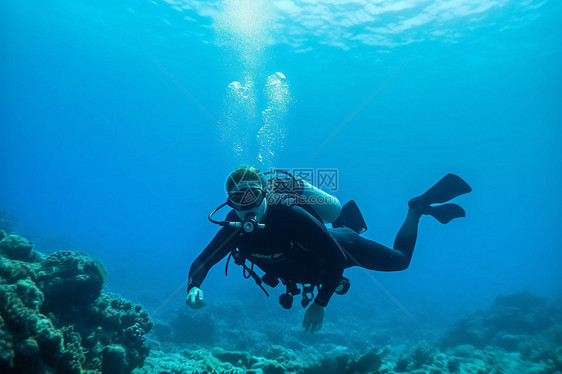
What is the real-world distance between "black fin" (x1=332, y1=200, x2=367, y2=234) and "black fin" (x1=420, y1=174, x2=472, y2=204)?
81.2 inches

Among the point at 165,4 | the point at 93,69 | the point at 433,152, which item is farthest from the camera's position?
the point at 433,152

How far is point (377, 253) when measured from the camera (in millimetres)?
5594

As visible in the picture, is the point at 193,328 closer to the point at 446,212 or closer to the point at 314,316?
the point at 314,316

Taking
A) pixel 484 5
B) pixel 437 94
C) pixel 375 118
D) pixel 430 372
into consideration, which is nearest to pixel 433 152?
pixel 375 118

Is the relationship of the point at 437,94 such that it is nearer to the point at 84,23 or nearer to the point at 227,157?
the point at 84,23

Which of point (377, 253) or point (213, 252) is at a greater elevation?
point (377, 253)

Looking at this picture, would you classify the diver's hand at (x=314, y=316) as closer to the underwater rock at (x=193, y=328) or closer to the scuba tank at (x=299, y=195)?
the scuba tank at (x=299, y=195)

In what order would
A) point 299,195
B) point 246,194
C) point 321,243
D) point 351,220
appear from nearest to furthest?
point 246,194
point 321,243
point 299,195
point 351,220

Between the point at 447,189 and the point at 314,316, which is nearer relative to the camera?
the point at 314,316

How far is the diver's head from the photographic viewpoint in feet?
12.7

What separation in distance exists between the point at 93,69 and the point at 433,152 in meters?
82.1

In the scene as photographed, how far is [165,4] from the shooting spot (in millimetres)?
26688

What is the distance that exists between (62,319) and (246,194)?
5.01 metres

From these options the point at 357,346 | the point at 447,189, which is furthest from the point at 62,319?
the point at 357,346
